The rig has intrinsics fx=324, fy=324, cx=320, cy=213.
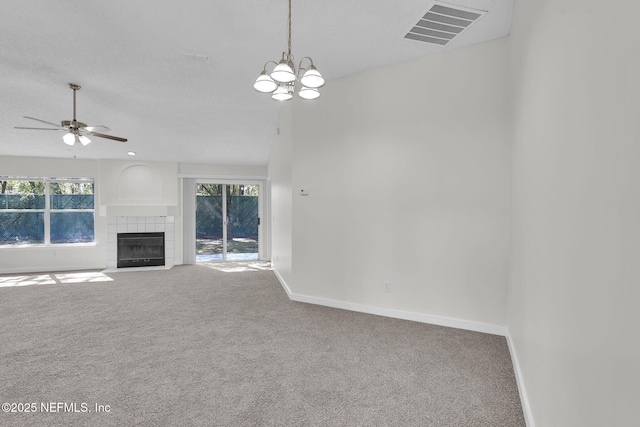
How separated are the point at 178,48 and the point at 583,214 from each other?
3.19 metres

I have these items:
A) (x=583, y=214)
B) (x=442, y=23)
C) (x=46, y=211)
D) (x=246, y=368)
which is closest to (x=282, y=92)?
(x=442, y=23)

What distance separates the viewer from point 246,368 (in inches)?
94.9

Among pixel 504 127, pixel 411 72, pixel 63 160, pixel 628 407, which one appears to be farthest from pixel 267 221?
pixel 628 407

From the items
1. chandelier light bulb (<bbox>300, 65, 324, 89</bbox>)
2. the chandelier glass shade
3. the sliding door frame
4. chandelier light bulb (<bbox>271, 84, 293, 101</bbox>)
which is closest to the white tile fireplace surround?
the sliding door frame

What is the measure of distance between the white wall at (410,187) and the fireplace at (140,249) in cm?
505

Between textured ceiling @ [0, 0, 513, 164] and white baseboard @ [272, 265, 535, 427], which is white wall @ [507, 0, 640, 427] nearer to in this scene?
white baseboard @ [272, 265, 535, 427]

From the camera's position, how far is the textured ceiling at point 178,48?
7.90 feet

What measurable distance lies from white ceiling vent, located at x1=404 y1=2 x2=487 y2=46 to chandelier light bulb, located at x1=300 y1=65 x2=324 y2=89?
1.19 meters

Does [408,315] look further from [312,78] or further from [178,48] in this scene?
[178,48]

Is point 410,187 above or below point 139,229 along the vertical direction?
above

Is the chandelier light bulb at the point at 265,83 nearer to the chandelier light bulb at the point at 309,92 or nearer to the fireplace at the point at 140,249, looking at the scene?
the chandelier light bulb at the point at 309,92

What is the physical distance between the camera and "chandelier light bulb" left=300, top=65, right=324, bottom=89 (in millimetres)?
1990


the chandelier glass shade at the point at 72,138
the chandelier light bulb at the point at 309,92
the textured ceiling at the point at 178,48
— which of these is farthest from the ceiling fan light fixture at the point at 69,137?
the chandelier light bulb at the point at 309,92

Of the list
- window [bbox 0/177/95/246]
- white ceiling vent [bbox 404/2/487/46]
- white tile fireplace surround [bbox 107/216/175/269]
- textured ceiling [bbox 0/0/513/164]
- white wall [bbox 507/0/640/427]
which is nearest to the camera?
white wall [bbox 507/0/640/427]
